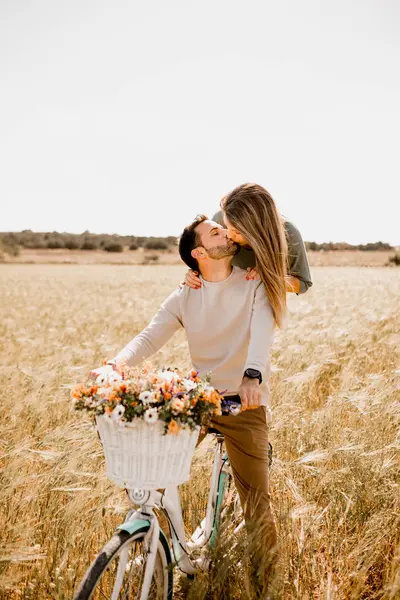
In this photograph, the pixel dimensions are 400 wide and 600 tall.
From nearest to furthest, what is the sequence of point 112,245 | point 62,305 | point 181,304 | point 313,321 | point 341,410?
point 181,304 < point 341,410 < point 313,321 < point 62,305 < point 112,245

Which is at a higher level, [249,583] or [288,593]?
[249,583]

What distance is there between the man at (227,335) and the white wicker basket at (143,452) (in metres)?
0.65

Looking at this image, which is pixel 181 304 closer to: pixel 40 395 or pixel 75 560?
pixel 75 560

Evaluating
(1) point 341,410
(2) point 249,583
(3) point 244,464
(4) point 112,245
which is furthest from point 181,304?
(4) point 112,245

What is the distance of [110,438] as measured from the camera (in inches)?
83.0

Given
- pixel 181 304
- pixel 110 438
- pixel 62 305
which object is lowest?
pixel 62 305

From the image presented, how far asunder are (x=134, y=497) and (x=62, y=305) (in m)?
13.8

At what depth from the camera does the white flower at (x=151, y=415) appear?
78.4 inches

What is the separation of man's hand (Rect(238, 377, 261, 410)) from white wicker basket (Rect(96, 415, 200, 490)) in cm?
34

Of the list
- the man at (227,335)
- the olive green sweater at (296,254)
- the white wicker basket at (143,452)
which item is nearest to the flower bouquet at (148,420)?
the white wicker basket at (143,452)

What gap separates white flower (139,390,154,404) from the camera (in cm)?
204

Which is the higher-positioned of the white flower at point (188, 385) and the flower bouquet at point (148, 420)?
the white flower at point (188, 385)

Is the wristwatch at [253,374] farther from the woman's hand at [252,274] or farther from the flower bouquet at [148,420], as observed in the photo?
the woman's hand at [252,274]

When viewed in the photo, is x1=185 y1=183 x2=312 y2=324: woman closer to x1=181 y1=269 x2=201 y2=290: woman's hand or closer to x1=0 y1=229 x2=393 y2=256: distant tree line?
x1=181 y1=269 x2=201 y2=290: woman's hand
